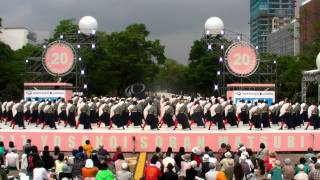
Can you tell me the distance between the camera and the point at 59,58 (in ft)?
136

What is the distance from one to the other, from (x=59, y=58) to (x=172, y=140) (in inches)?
863

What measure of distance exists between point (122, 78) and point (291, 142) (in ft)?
141

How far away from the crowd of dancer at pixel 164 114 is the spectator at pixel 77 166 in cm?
1055

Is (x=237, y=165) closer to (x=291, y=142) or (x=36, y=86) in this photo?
(x=291, y=142)

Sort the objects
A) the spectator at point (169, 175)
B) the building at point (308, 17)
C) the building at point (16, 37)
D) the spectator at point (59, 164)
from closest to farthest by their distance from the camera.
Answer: the spectator at point (169, 175)
the spectator at point (59, 164)
the building at point (308, 17)
the building at point (16, 37)

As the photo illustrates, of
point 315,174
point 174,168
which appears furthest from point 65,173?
point 315,174

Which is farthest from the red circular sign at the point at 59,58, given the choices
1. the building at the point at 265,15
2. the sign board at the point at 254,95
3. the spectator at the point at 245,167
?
the building at the point at 265,15

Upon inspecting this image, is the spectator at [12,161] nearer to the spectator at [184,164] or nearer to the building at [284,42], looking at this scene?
the spectator at [184,164]

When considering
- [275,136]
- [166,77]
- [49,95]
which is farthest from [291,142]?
[166,77]

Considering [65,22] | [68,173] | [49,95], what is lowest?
[68,173]

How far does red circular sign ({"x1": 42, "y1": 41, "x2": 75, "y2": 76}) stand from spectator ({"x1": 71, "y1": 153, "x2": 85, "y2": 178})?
2857 centimetres

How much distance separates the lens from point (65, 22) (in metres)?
63.4

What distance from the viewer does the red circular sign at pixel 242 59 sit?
4022cm

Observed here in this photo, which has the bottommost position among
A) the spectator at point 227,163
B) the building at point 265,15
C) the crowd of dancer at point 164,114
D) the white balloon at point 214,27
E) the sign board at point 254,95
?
the spectator at point 227,163
